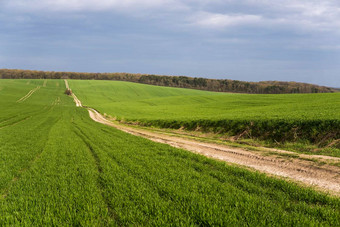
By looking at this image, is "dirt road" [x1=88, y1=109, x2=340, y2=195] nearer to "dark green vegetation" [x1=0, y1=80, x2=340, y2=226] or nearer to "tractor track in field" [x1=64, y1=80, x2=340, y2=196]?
"tractor track in field" [x1=64, y1=80, x2=340, y2=196]

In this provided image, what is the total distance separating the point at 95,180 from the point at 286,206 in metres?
7.10

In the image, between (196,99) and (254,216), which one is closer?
(254,216)

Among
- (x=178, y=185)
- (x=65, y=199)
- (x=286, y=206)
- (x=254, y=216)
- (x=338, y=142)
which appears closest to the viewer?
(x=254, y=216)

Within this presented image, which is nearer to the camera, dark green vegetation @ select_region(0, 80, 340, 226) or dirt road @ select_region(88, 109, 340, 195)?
dark green vegetation @ select_region(0, 80, 340, 226)

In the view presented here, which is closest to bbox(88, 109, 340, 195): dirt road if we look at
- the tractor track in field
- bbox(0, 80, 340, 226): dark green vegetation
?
the tractor track in field

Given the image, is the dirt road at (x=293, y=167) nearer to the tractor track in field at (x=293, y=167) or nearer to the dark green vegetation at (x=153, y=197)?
the tractor track in field at (x=293, y=167)

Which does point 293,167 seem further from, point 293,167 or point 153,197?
point 153,197

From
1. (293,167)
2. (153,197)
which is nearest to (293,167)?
(293,167)

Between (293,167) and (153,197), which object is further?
(293,167)

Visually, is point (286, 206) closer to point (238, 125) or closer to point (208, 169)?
point (208, 169)

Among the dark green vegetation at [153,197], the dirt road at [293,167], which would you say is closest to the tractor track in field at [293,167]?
the dirt road at [293,167]

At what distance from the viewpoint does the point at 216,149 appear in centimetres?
1672

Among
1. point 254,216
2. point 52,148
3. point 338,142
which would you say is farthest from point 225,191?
point 52,148

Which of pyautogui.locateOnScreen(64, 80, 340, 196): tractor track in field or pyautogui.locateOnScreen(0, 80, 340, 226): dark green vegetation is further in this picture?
pyautogui.locateOnScreen(64, 80, 340, 196): tractor track in field
